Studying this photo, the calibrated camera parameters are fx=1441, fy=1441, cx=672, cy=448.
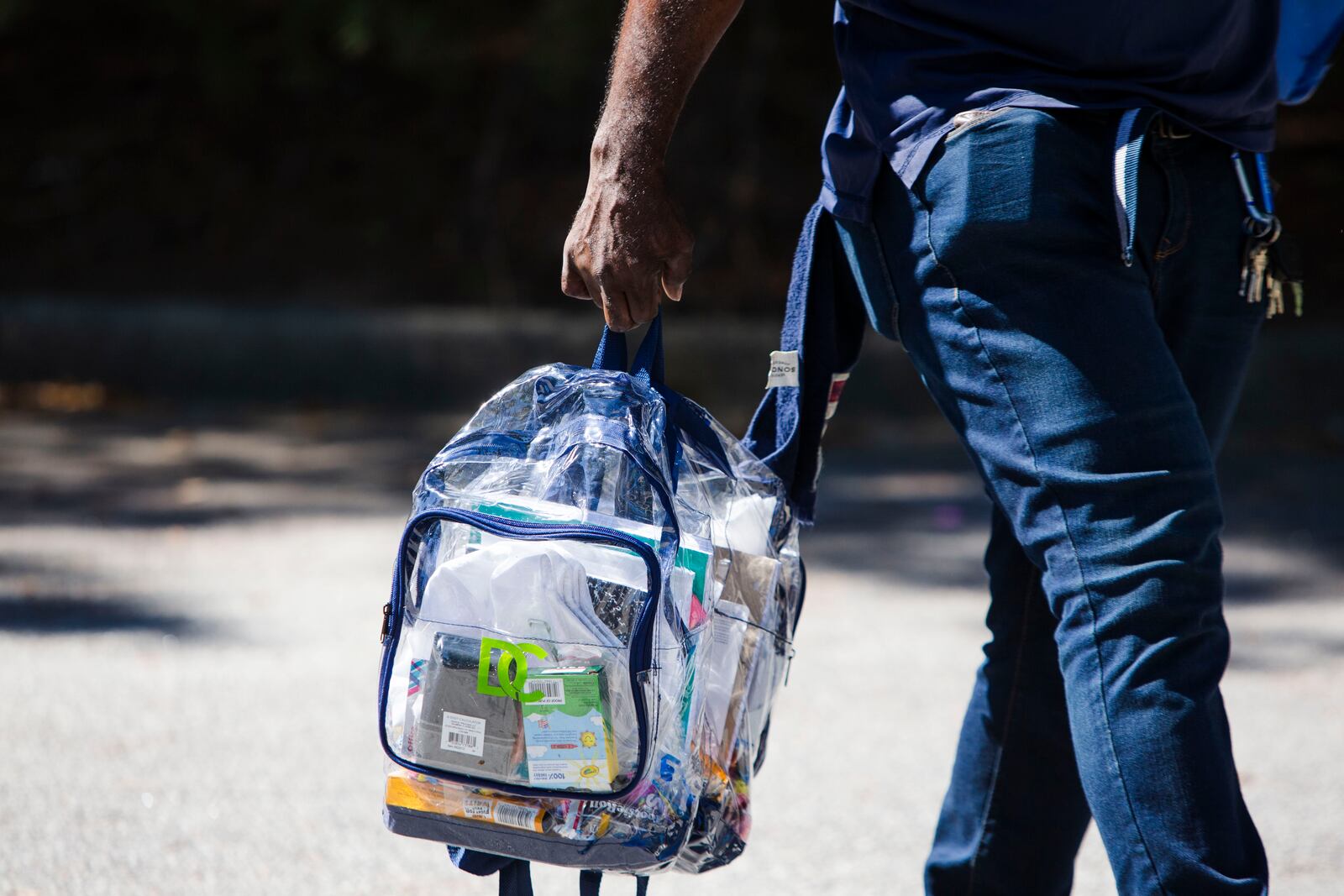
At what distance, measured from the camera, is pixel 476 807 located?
62.4 inches

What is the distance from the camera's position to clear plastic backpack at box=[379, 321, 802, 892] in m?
1.56

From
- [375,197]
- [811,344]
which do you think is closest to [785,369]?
[811,344]

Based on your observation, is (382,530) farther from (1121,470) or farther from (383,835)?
(1121,470)

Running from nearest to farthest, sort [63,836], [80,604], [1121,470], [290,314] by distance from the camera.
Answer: [1121,470]
[63,836]
[80,604]
[290,314]

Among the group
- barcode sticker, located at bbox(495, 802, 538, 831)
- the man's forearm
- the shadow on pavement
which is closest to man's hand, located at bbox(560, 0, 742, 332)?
the man's forearm

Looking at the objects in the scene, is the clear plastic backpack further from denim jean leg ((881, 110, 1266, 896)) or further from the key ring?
the key ring

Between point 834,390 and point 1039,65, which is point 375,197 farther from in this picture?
point 1039,65

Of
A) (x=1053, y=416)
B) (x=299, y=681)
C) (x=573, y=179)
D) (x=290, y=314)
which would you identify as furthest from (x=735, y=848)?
(x=573, y=179)

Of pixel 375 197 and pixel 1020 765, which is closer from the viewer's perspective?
pixel 1020 765

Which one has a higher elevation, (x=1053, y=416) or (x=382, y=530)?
(x=1053, y=416)

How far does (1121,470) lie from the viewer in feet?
4.68

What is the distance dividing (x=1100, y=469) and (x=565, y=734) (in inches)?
24.6

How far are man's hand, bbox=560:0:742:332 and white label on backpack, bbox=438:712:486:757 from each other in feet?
1.57

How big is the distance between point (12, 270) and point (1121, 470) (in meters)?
9.09
